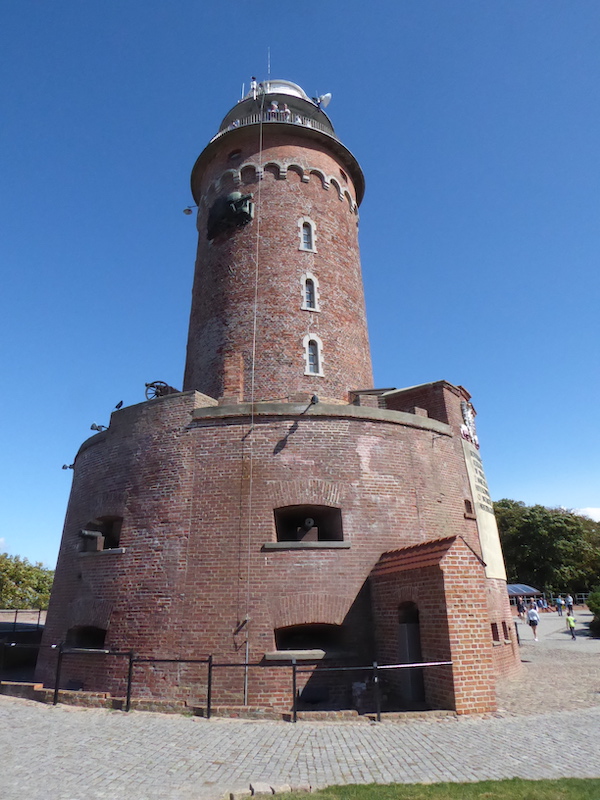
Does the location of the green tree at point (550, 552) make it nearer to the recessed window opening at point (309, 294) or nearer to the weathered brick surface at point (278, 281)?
the weathered brick surface at point (278, 281)

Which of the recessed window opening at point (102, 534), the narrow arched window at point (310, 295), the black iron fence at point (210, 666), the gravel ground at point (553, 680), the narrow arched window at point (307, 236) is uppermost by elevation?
the narrow arched window at point (307, 236)

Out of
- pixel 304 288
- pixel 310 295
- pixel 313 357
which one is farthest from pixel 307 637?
pixel 304 288

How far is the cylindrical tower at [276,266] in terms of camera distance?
15.7m

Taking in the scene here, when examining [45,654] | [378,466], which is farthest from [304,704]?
[45,654]

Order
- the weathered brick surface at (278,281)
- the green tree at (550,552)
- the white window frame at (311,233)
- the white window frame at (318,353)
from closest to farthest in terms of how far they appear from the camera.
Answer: the white window frame at (318,353) → the weathered brick surface at (278,281) → the white window frame at (311,233) → the green tree at (550,552)

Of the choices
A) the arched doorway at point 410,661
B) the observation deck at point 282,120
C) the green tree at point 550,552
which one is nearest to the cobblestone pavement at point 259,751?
the arched doorway at point 410,661

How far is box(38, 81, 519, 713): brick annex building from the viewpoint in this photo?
33.6 ft

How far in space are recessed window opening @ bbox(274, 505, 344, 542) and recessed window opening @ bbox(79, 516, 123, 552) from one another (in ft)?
13.1

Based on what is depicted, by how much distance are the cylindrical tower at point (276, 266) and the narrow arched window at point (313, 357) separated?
31 mm

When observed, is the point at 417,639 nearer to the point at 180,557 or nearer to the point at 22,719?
the point at 180,557

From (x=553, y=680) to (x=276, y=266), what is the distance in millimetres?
13331

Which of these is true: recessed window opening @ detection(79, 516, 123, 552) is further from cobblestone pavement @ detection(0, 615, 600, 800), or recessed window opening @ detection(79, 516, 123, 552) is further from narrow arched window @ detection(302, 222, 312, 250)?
narrow arched window @ detection(302, 222, 312, 250)

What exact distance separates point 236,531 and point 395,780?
21.1ft

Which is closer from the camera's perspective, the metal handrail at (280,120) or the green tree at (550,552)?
the metal handrail at (280,120)
